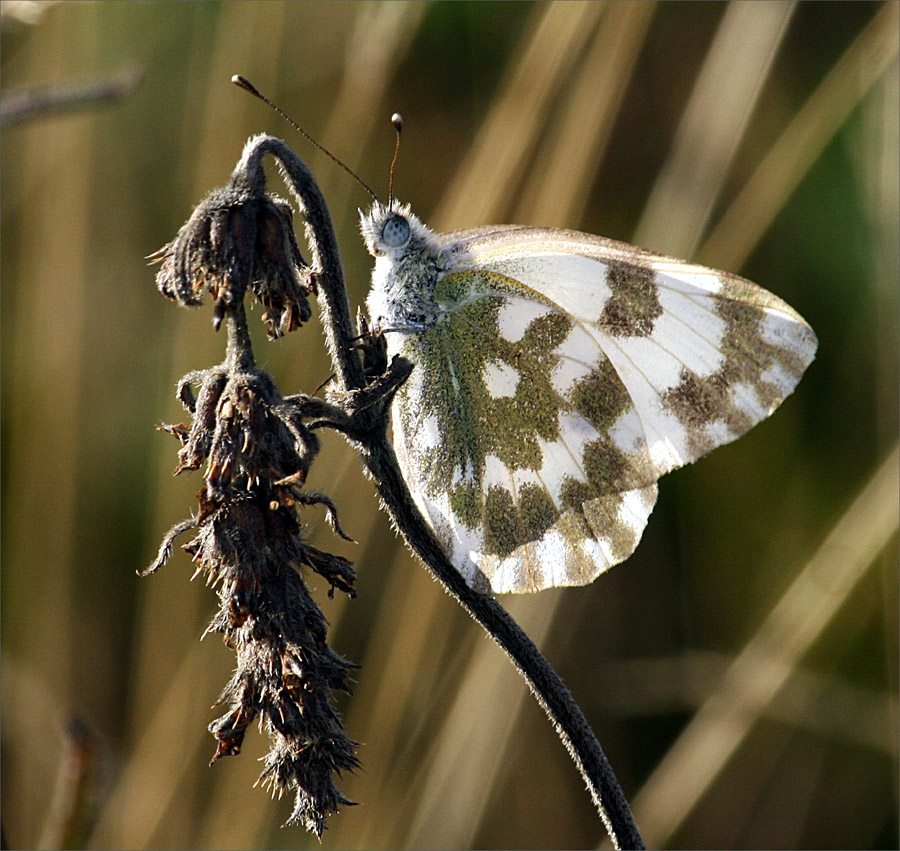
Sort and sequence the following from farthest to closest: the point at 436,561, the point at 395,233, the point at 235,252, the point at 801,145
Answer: the point at 801,145
the point at 395,233
the point at 436,561
the point at 235,252

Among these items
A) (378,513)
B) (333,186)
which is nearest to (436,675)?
(378,513)

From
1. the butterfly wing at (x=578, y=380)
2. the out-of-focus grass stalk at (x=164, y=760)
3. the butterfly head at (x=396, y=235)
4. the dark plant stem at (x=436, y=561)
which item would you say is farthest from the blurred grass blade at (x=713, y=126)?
the out-of-focus grass stalk at (x=164, y=760)

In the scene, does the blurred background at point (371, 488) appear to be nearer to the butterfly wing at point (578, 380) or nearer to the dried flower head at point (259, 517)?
the butterfly wing at point (578, 380)

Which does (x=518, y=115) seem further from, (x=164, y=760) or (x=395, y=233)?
(x=164, y=760)

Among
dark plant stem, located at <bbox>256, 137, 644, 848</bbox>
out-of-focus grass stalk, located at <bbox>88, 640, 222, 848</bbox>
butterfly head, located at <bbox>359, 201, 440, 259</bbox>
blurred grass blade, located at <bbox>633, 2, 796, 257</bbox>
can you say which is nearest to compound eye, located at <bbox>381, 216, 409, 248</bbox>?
butterfly head, located at <bbox>359, 201, 440, 259</bbox>

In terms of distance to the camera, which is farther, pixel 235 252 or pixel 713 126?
pixel 713 126

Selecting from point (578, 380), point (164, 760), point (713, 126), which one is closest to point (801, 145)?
point (713, 126)

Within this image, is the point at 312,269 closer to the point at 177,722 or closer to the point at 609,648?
the point at 177,722

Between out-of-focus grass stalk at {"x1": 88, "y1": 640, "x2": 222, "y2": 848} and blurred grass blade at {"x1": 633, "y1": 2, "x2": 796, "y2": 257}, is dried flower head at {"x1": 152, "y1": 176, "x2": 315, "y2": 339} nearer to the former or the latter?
blurred grass blade at {"x1": 633, "y1": 2, "x2": 796, "y2": 257}
